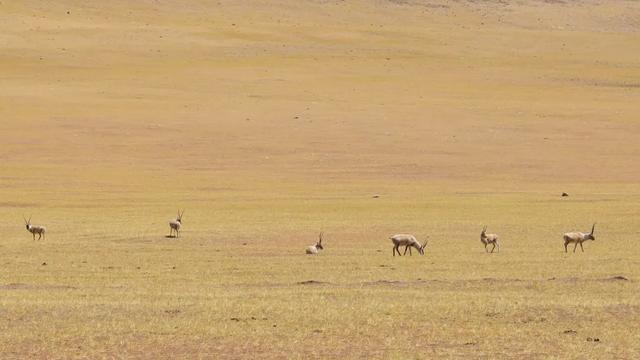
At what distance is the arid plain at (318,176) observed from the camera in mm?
17953

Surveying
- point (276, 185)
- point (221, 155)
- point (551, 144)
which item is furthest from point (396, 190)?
point (551, 144)

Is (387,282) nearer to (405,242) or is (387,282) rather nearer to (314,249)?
(405,242)

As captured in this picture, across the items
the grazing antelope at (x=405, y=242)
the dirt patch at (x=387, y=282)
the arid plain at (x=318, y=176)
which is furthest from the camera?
the grazing antelope at (x=405, y=242)

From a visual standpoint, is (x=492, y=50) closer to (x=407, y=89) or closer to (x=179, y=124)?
(x=407, y=89)

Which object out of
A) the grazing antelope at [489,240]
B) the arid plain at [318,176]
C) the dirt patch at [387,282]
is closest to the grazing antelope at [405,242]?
→ the arid plain at [318,176]

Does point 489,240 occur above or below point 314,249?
above

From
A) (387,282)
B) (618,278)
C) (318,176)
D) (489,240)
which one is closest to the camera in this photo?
(387,282)

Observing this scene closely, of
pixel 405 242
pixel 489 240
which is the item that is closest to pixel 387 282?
pixel 405 242

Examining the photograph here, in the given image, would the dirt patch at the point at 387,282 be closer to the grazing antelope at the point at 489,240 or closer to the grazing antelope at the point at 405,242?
the grazing antelope at the point at 405,242

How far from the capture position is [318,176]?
54.2m

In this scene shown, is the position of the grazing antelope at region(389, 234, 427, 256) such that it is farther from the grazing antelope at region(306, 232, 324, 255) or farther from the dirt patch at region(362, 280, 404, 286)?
the dirt patch at region(362, 280, 404, 286)

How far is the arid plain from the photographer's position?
17953 millimetres

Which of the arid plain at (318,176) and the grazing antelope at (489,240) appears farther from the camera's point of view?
the grazing antelope at (489,240)

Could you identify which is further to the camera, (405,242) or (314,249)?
(314,249)
